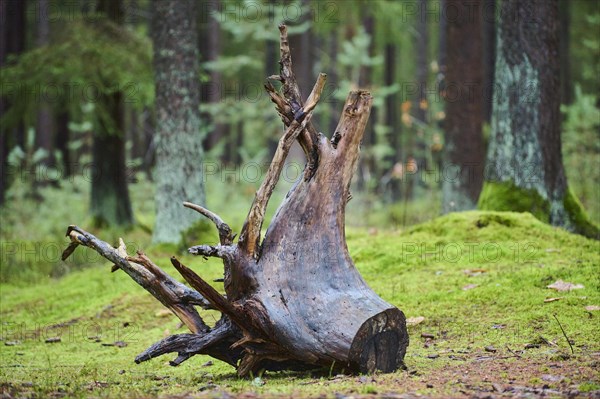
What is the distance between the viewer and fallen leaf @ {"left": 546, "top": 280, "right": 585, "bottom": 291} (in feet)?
22.1

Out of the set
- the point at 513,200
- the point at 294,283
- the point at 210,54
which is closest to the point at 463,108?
the point at 513,200

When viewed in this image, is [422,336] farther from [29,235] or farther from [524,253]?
[29,235]

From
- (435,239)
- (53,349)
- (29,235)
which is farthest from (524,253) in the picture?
(29,235)

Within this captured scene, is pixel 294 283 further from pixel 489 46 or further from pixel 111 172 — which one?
pixel 489 46

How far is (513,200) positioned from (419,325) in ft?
11.4

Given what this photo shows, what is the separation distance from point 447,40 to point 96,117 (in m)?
6.31

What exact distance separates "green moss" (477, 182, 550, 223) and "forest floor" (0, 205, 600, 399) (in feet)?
1.42

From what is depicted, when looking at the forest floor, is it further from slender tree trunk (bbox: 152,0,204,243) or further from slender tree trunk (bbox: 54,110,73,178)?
slender tree trunk (bbox: 54,110,73,178)

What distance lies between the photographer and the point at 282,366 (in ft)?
16.5

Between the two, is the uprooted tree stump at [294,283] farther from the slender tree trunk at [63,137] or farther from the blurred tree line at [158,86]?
the slender tree trunk at [63,137]

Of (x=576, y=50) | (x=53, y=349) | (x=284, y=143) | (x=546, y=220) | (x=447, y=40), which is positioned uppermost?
(x=576, y=50)

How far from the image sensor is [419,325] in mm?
6488

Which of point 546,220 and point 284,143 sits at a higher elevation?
point 284,143

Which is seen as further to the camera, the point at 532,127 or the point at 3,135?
the point at 3,135
